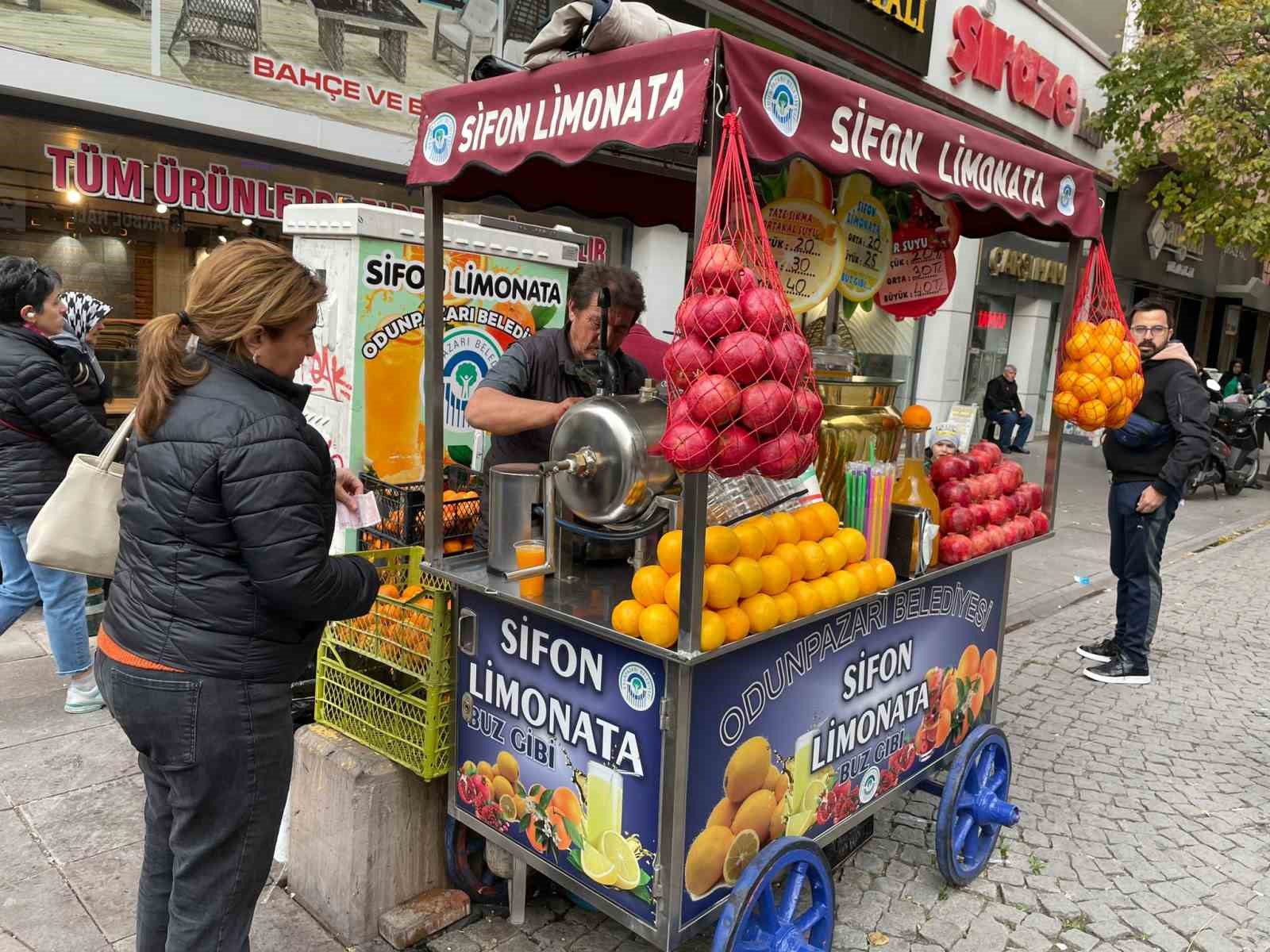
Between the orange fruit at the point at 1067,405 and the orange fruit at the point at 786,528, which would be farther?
the orange fruit at the point at 1067,405

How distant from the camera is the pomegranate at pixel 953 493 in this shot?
335cm

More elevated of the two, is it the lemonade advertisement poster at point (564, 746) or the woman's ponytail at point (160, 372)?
the woman's ponytail at point (160, 372)

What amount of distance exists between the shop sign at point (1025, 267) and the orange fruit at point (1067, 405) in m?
11.3

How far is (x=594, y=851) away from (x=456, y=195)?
2.21 m

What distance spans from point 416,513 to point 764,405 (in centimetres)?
183

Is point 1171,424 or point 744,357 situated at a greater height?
point 744,357

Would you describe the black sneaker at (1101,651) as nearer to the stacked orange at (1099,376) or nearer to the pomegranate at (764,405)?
the stacked orange at (1099,376)

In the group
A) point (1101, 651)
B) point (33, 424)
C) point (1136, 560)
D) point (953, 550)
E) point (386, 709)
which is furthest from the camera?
point (1101, 651)

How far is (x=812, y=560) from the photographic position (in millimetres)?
A: 2525

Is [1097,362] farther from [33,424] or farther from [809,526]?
[33,424]

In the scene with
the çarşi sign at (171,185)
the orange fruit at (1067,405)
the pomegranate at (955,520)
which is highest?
the çarşi sign at (171,185)

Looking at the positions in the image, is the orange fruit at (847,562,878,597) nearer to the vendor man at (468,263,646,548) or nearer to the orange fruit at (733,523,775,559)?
the orange fruit at (733,523,775,559)

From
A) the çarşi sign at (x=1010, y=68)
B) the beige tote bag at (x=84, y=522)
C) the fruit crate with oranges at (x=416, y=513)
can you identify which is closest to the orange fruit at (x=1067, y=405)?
the fruit crate with oranges at (x=416, y=513)

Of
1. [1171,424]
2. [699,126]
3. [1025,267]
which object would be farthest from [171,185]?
[1025,267]
